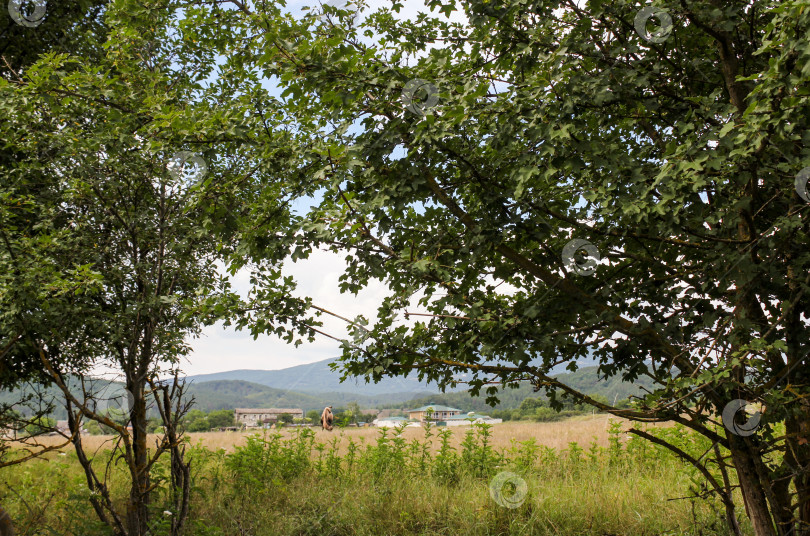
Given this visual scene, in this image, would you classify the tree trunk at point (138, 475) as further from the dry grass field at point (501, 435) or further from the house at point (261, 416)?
the house at point (261, 416)

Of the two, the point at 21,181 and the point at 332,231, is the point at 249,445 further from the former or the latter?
the point at 332,231

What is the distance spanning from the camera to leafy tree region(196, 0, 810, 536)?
271 cm

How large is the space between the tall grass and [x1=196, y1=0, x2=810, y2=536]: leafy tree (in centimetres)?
232

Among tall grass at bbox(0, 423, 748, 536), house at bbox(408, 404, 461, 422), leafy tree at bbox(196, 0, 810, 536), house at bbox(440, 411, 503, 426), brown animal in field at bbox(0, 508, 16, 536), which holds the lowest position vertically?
tall grass at bbox(0, 423, 748, 536)

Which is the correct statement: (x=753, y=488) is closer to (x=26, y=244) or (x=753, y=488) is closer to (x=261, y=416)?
(x=26, y=244)

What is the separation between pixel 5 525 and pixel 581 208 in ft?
14.0

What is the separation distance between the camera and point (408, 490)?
22.8 feet

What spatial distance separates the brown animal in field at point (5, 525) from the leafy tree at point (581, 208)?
88.7 inches

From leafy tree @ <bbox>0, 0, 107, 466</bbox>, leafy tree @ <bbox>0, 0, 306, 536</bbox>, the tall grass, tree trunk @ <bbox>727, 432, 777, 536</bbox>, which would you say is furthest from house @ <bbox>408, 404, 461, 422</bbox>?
tree trunk @ <bbox>727, 432, 777, 536</bbox>

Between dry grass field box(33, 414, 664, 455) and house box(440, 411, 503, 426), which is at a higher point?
house box(440, 411, 503, 426)

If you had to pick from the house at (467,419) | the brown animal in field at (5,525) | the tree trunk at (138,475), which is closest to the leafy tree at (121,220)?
the tree trunk at (138,475)

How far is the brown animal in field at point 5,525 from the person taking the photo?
10.0 feet

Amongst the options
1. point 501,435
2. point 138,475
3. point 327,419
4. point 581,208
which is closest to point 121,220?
point 138,475

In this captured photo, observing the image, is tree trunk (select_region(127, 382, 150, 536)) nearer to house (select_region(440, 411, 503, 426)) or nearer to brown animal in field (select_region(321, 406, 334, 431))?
house (select_region(440, 411, 503, 426))
